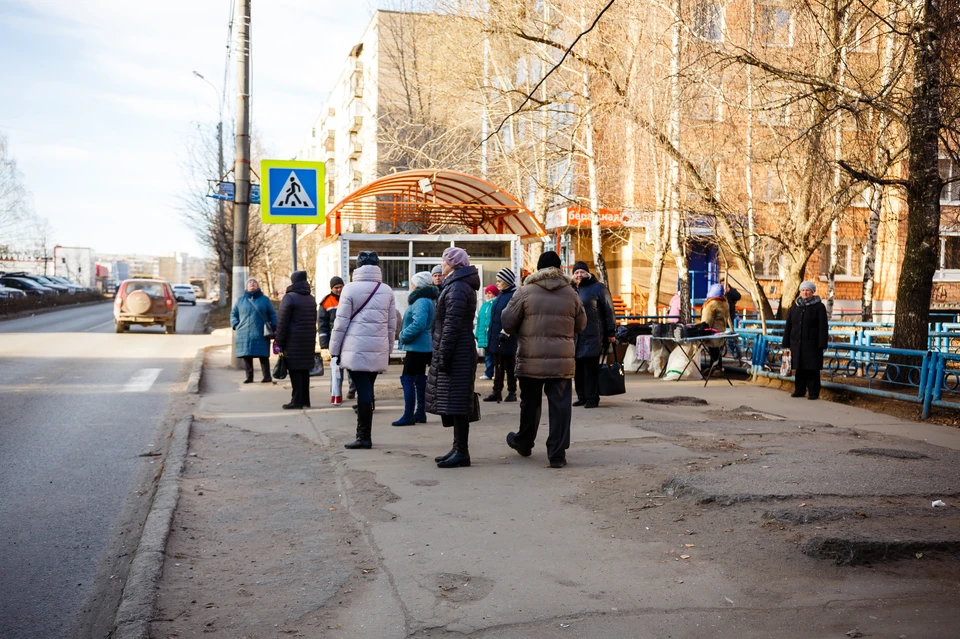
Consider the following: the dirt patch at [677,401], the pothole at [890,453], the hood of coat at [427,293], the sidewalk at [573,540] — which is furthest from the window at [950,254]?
the hood of coat at [427,293]

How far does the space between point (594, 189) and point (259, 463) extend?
1316 cm

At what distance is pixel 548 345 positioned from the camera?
7.12m

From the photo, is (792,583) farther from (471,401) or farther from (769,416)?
Answer: (769,416)

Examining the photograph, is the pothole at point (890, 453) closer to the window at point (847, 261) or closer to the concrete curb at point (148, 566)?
the concrete curb at point (148, 566)

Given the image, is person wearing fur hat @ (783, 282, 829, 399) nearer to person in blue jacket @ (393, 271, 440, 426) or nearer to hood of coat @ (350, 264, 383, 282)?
person in blue jacket @ (393, 271, 440, 426)

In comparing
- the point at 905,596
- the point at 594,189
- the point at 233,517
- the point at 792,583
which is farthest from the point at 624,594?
the point at 594,189

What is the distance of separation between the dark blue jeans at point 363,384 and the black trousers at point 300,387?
3.03m

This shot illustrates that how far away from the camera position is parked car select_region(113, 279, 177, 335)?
26078 mm

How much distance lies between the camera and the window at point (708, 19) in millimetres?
15133

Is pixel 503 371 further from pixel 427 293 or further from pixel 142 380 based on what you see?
pixel 142 380

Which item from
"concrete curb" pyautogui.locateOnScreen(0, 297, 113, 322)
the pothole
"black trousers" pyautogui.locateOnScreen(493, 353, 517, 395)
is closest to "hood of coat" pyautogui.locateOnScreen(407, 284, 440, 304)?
"black trousers" pyautogui.locateOnScreen(493, 353, 517, 395)

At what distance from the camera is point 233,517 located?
571 centimetres

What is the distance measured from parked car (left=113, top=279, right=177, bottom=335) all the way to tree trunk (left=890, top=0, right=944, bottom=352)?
21804mm

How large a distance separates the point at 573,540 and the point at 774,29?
13605 millimetres
